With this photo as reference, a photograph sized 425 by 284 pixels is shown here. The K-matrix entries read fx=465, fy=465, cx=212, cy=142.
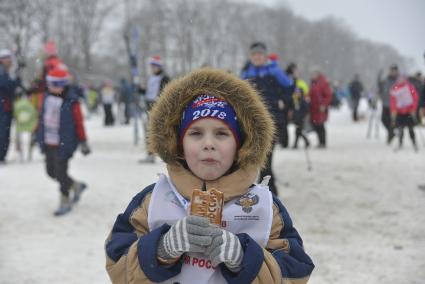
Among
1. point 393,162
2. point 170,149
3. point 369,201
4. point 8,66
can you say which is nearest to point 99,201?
point 8,66

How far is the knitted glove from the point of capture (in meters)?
1.73

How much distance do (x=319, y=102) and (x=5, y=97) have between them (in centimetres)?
→ 840

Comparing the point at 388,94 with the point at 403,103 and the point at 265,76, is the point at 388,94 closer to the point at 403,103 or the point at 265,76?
the point at 403,103

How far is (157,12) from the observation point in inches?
1930

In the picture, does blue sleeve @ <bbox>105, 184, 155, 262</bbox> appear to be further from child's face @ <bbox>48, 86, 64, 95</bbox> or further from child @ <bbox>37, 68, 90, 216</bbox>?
child's face @ <bbox>48, 86, 64, 95</bbox>

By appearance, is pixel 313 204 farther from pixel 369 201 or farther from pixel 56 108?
pixel 56 108

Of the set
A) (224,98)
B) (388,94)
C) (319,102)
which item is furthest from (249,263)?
(319,102)

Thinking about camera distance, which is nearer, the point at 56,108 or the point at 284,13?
the point at 56,108

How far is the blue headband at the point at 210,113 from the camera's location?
6.80 ft

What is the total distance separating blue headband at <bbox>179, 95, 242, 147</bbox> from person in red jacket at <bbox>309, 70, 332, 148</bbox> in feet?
37.7

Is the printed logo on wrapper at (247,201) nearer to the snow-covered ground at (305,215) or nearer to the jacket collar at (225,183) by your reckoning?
the jacket collar at (225,183)

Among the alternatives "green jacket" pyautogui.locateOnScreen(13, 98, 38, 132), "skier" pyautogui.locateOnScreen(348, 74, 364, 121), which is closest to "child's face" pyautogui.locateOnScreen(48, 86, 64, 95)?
"green jacket" pyautogui.locateOnScreen(13, 98, 38, 132)

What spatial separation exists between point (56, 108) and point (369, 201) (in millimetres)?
4773

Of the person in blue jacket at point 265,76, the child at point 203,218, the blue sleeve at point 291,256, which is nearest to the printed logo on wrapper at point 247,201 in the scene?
the child at point 203,218
